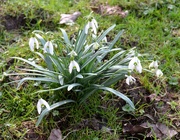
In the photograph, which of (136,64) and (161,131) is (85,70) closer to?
(136,64)

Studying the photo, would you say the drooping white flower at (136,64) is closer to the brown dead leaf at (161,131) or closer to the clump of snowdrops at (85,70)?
the clump of snowdrops at (85,70)

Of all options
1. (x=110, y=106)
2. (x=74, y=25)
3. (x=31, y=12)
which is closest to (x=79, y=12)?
(x=74, y=25)

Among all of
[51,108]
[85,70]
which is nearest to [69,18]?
[85,70]

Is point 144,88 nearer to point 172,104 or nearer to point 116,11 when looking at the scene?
point 172,104

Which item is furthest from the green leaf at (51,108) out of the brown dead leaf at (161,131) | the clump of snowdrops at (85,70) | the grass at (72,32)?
the brown dead leaf at (161,131)

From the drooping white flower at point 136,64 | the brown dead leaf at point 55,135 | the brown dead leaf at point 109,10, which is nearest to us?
the drooping white flower at point 136,64
